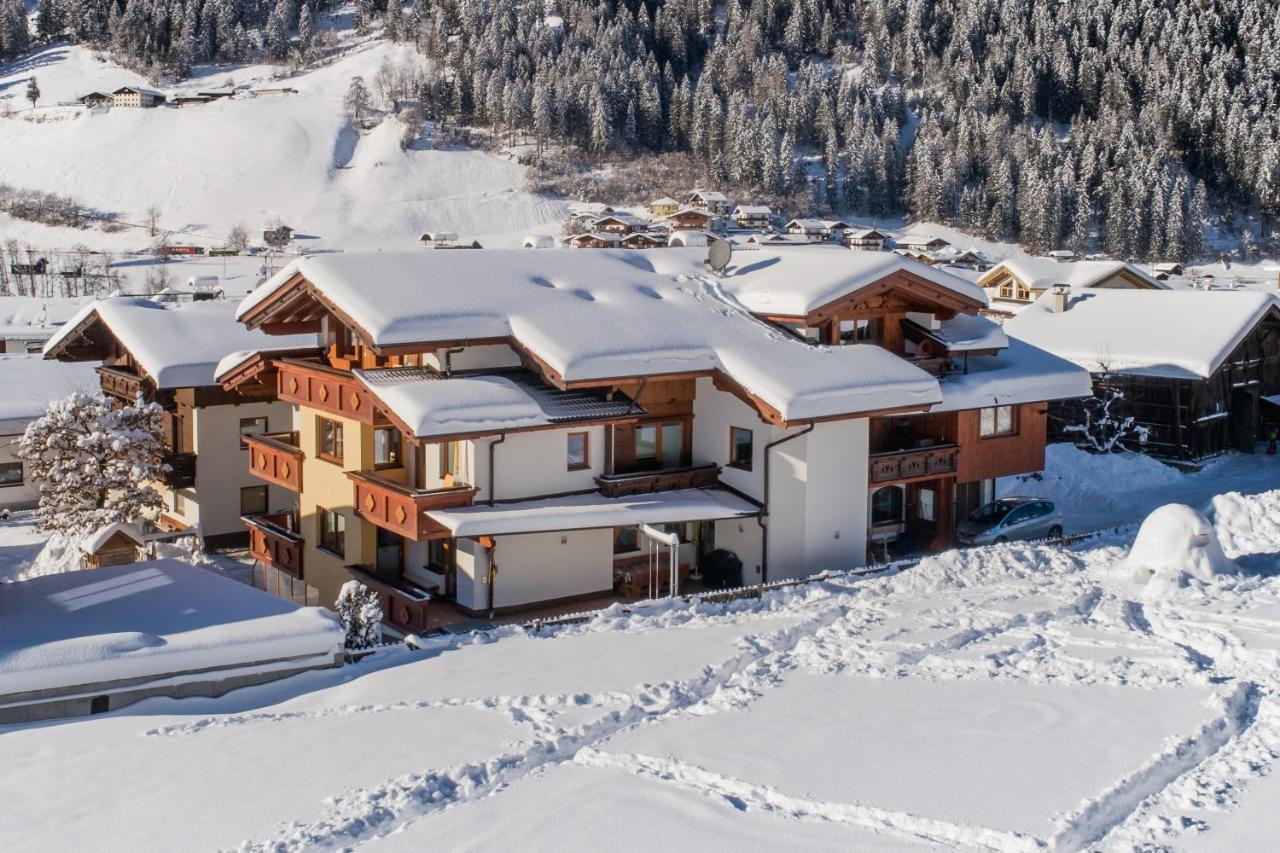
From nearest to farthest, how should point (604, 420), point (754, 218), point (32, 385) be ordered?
point (604, 420)
point (32, 385)
point (754, 218)

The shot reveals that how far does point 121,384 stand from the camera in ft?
103

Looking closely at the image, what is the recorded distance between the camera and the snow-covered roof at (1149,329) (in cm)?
3800

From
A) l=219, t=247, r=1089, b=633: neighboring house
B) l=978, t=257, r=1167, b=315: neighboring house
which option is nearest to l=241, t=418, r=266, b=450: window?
l=219, t=247, r=1089, b=633: neighboring house

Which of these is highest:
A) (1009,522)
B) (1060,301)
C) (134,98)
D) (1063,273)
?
(134,98)

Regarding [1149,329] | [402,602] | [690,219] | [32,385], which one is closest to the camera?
[402,602]

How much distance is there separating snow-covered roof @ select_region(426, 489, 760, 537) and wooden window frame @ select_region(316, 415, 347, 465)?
12.9 ft

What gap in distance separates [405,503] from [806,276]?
9285mm

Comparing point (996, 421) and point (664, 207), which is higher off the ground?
point (664, 207)

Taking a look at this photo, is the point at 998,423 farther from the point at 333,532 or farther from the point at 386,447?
the point at 333,532

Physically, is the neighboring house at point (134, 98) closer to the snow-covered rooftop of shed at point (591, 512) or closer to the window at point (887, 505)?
the window at point (887, 505)

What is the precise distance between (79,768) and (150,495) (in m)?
15.5

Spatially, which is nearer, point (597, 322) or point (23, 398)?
point (597, 322)

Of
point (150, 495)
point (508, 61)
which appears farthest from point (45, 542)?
point (508, 61)

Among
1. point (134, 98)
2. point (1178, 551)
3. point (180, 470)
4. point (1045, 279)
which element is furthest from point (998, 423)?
point (134, 98)
